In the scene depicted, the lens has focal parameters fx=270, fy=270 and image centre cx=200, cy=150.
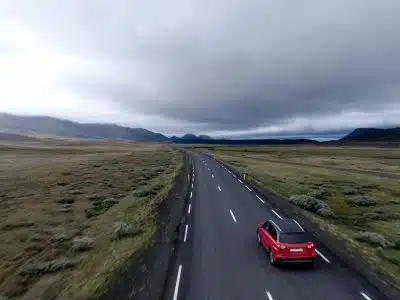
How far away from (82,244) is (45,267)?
2506mm

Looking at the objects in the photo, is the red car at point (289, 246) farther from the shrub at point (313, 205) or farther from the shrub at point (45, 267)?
the shrub at point (313, 205)

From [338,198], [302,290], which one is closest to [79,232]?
[302,290]

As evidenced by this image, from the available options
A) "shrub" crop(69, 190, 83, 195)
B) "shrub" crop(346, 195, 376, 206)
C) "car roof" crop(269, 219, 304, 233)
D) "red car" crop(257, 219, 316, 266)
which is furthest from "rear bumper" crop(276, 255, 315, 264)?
"shrub" crop(69, 190, 83, 195)

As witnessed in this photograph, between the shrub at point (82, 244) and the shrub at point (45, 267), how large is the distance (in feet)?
4.87

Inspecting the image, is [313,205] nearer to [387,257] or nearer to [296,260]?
[387,257]

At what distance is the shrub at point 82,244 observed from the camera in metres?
14.5

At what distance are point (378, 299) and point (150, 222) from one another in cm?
1329

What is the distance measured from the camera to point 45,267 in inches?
486

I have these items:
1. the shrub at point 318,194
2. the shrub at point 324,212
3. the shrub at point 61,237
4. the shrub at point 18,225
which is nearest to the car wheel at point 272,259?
the shrub at point 324,212

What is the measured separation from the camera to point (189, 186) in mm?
33125

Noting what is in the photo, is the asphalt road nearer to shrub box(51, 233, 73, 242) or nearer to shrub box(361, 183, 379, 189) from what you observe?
shrub box(51, 233, 73, 242)

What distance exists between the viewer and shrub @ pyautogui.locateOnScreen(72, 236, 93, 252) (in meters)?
14.5

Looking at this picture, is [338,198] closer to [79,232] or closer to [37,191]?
[79,232]

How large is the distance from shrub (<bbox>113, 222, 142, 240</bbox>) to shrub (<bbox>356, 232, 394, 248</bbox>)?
13314mm
